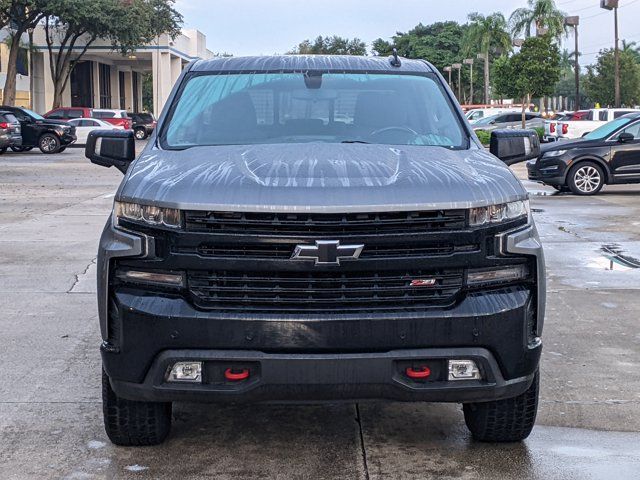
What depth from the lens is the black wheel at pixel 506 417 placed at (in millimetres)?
4645

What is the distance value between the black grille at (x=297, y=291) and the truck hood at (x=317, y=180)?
0.27 metres

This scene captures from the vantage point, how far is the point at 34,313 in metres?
7.93

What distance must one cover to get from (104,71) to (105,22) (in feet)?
65.9

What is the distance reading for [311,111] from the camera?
5562mm

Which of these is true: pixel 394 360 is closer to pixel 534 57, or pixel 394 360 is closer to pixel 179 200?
pixel 179 200

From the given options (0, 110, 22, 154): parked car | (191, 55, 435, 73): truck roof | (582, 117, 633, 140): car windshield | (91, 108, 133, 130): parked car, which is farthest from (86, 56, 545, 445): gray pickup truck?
(91, 108, 133, 130): parked car

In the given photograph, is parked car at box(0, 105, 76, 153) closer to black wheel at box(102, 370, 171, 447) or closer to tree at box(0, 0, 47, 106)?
tree at box(0, 0, 47, 106)

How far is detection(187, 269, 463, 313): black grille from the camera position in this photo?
4121 millimetres

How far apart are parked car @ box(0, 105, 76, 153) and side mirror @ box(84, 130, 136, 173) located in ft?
102

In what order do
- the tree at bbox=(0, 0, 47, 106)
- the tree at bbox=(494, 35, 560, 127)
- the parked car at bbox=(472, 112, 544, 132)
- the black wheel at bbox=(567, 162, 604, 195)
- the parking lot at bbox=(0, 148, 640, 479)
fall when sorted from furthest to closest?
the tree at bbox=(0, 0, 47, 106) → the tree at bbox=(494, 35, 560, 127) → the parked car at bbox=(472, 112, 544, 132) → the black wheel at bbox=(567, 162, 604, 195) → the parking lot at bbox=(0, 148, 640, 479)

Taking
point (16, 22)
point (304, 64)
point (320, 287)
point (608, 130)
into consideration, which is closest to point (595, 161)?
point (608, 130)

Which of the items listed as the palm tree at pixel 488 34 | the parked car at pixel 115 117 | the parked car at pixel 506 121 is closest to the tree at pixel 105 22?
the parked car at pixel 115 117

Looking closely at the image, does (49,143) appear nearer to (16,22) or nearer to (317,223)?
(16,22)

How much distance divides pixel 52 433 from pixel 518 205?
98.4 inches
